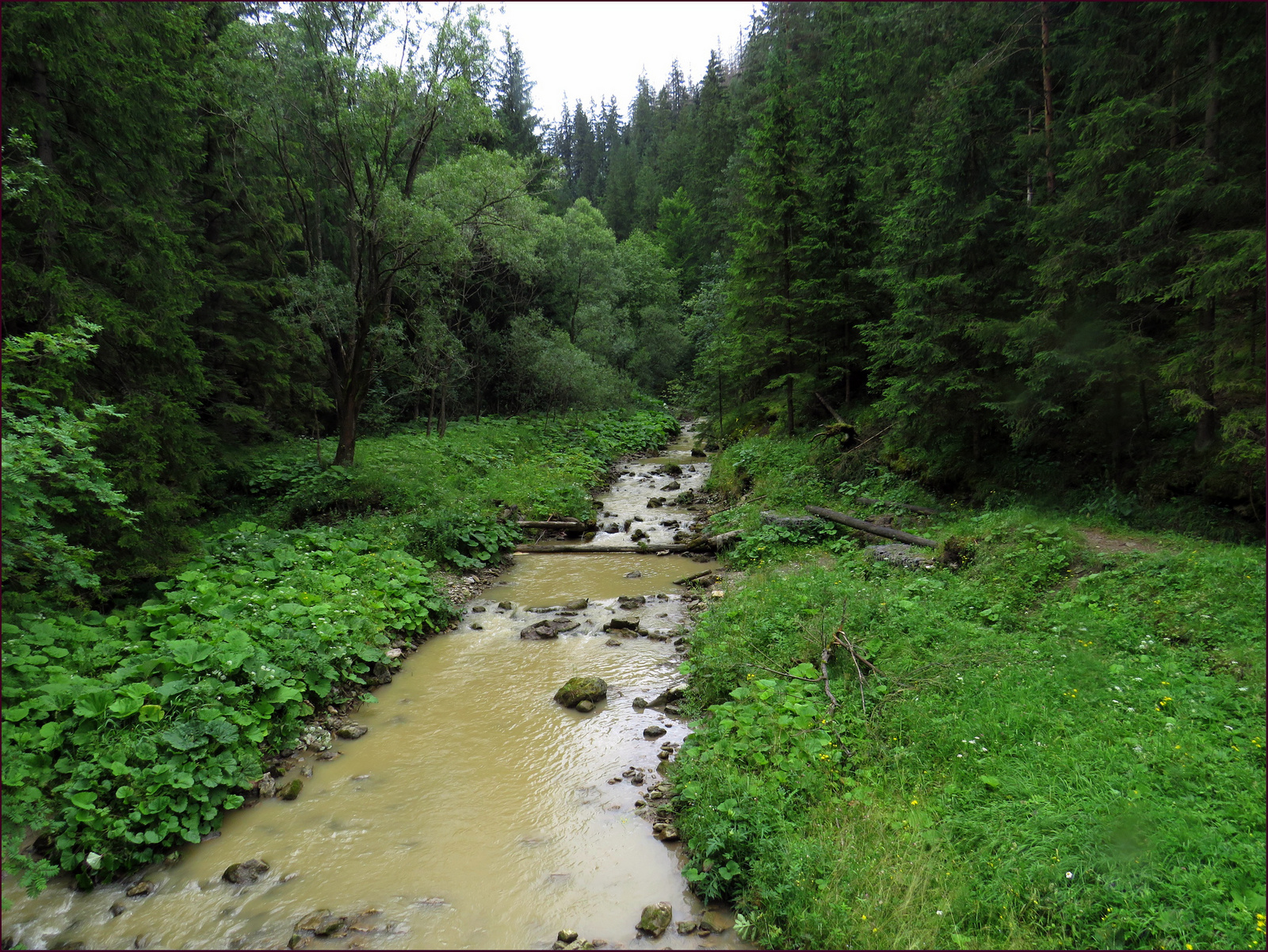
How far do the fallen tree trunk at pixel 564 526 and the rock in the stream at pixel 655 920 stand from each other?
38.7 feet

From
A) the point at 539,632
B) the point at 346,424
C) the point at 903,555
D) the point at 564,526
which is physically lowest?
the point at 539,632

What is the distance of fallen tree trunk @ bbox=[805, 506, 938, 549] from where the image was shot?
1082 cm

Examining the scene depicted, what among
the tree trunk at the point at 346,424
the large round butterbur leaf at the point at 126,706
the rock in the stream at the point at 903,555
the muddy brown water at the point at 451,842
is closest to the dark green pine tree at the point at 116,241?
the large round butterbur leaf at the point at 126,706

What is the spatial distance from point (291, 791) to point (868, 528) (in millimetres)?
10248

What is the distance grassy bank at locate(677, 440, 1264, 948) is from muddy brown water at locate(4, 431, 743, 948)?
811mm

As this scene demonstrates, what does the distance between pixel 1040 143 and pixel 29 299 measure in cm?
1554

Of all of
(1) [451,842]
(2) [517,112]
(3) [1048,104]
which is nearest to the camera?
(1) [451,842]

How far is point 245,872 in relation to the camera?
5219mm

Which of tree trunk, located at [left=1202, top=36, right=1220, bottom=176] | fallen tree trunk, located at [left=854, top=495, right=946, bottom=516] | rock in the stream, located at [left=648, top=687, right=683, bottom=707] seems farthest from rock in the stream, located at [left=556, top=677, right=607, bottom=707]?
tree trunk, located at [left=1202, top=36, right=1220, bottom=176]

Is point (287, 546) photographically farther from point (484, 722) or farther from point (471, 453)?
point (471, 453)

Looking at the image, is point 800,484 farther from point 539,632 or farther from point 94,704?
point 94,704

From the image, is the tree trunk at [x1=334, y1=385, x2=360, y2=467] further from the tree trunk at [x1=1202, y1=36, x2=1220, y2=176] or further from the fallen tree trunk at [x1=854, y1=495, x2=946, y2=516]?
the tree trunk at [x1=1202, y1=36, x2=1220, y2=176]

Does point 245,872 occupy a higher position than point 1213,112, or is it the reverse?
point 1213,112

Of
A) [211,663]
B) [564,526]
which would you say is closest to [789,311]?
[564,526]
